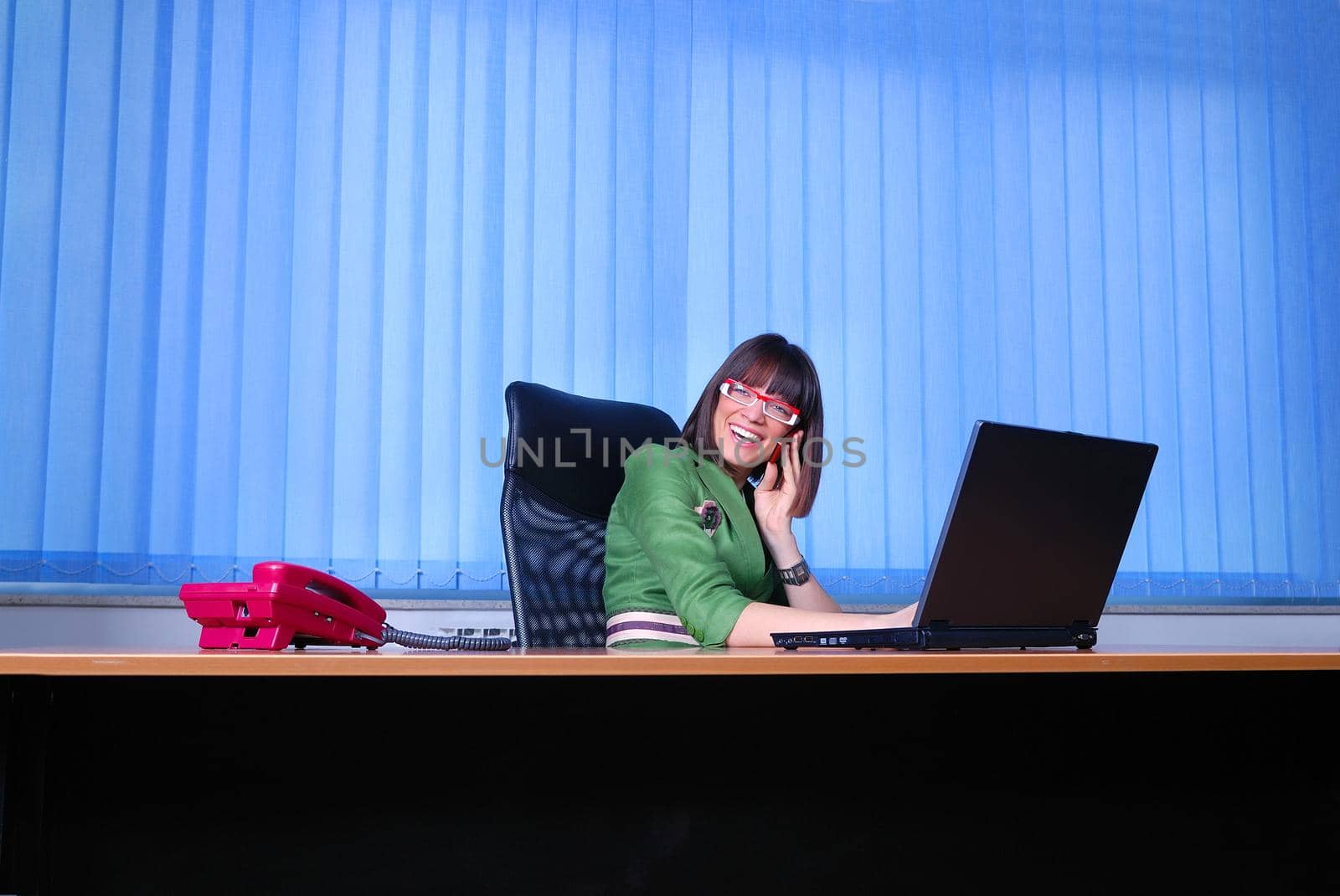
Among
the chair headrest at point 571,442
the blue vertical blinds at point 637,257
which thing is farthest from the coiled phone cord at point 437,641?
the blue vertical blinds at point 637,257

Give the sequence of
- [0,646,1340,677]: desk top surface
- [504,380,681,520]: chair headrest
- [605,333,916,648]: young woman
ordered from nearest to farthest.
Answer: [0,646,1340,677]: desk top surface
[605,333,916,648]: young woman
[504,380,681,520]: chair headrest

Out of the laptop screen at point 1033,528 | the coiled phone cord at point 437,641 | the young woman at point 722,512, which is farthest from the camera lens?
the young woman at point 722,512

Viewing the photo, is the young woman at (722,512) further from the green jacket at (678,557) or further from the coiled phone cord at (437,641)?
the coiled phone cord at (437,641)

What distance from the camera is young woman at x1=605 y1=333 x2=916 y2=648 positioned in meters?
1.47

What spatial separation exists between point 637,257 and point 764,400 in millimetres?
709

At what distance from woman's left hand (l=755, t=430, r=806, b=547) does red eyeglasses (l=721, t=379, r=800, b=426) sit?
0.23 ft

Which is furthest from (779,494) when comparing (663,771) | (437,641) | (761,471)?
(663,771)

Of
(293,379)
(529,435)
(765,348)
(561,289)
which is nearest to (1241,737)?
(765,348)

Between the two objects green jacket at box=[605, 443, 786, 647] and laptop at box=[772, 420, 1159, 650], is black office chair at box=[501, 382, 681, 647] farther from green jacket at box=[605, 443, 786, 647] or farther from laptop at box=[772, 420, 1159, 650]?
laptop at box=[772, 420, 1159, 650]

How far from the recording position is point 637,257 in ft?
7.72

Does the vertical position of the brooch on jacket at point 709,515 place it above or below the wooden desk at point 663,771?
above

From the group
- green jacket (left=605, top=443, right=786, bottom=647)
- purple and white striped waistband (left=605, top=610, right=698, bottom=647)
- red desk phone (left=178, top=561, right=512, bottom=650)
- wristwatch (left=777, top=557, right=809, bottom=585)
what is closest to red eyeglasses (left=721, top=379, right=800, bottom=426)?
green jacket (left=605, top=443, right=786, bottom=647)

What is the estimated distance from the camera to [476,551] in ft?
7.32

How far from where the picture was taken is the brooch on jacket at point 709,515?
1.68 metres
